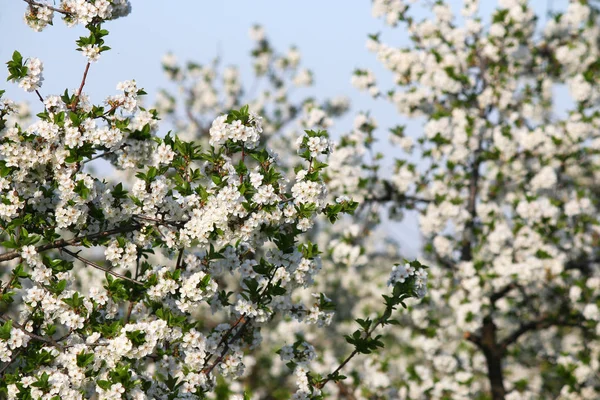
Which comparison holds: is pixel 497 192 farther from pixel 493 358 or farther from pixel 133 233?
pixel 133 233

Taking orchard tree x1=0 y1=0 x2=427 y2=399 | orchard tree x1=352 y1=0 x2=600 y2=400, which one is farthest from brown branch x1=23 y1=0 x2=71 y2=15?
orchard tree x1=352 y1=0 x2=600 y2=400

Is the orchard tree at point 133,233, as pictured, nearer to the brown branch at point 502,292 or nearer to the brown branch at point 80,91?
the brown branch at point 80,91

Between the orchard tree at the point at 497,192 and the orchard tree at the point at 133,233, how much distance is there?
5.04 metres

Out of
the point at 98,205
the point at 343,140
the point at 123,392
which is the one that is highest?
the point at 343,140

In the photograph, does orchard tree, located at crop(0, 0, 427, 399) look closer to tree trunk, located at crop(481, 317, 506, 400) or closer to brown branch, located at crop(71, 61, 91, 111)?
brown branch, located at crop(71, 61, 91, 111)

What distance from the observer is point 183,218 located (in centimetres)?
536

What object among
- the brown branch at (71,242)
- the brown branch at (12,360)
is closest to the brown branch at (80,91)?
the brown branch at (71,242)

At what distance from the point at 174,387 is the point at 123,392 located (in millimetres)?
513

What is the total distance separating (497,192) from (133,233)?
6.91m

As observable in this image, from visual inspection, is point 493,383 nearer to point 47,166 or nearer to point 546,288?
point 546,288

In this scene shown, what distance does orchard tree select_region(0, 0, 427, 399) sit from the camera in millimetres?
5020

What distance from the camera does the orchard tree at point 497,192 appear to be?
10.1 m

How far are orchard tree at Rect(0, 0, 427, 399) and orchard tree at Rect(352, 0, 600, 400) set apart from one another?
5042mm

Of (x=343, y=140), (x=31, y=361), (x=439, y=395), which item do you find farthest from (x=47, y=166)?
(x=439, y=395)
